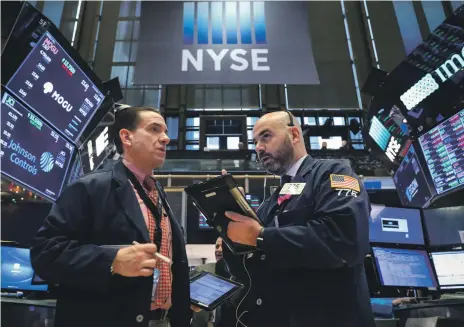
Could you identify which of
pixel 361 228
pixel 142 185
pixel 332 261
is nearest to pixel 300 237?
pixel 332 261

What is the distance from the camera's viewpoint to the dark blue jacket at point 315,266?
1.79 m

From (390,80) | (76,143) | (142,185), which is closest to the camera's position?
(142,185)

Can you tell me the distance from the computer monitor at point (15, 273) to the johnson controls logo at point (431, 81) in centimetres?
458

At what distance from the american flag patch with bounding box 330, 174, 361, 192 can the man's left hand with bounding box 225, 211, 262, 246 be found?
0.48 m

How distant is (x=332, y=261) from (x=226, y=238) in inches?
22.3

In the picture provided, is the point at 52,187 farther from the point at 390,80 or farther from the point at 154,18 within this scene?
the point at 390,80

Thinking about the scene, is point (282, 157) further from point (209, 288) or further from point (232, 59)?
point (232, 59)

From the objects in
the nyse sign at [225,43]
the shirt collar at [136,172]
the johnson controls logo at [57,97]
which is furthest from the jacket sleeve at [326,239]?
the nyse sign at [225,43]

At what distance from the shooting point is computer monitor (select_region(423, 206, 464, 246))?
15.5 ft

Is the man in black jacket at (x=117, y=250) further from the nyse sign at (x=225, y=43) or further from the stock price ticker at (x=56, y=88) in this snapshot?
the nyse sign at (x=225, y=43)

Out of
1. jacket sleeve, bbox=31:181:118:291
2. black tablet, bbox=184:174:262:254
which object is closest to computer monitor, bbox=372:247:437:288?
black tablet, bbox=184:174:262:254

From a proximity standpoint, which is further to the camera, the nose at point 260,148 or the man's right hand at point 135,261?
the nose at point 260,148

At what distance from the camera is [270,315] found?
1.92 metres

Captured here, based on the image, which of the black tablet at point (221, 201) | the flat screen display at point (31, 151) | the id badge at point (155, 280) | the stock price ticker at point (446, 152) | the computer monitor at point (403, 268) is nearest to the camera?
the id badge at point (155, 280)
